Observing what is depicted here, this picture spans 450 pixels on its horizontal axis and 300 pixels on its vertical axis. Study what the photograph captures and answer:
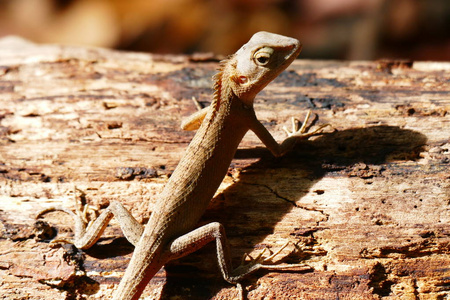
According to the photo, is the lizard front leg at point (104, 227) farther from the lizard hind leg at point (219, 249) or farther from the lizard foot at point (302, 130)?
the lizard foot at point (302, 130)

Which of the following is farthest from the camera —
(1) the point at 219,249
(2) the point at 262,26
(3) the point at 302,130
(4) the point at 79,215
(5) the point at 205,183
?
(2) the point at 262,26

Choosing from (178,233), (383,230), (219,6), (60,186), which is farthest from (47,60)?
(383,230)

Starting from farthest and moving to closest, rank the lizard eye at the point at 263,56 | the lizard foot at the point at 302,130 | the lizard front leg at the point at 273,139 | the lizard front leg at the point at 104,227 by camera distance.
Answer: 1. the lizard foot at the point at 302,130
2. the lizard front leg at the point at 273,139
3. the lizard eye at the point at 263,56
4. the lizard front leg at the point at 104,227

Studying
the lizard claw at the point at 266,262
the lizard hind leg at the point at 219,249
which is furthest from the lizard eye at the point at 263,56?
the lizard claw at the point at 266,262

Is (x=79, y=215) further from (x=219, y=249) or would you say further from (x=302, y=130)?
(x=302, y=130)

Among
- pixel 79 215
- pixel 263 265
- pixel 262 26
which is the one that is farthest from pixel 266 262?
pixel 262 26
